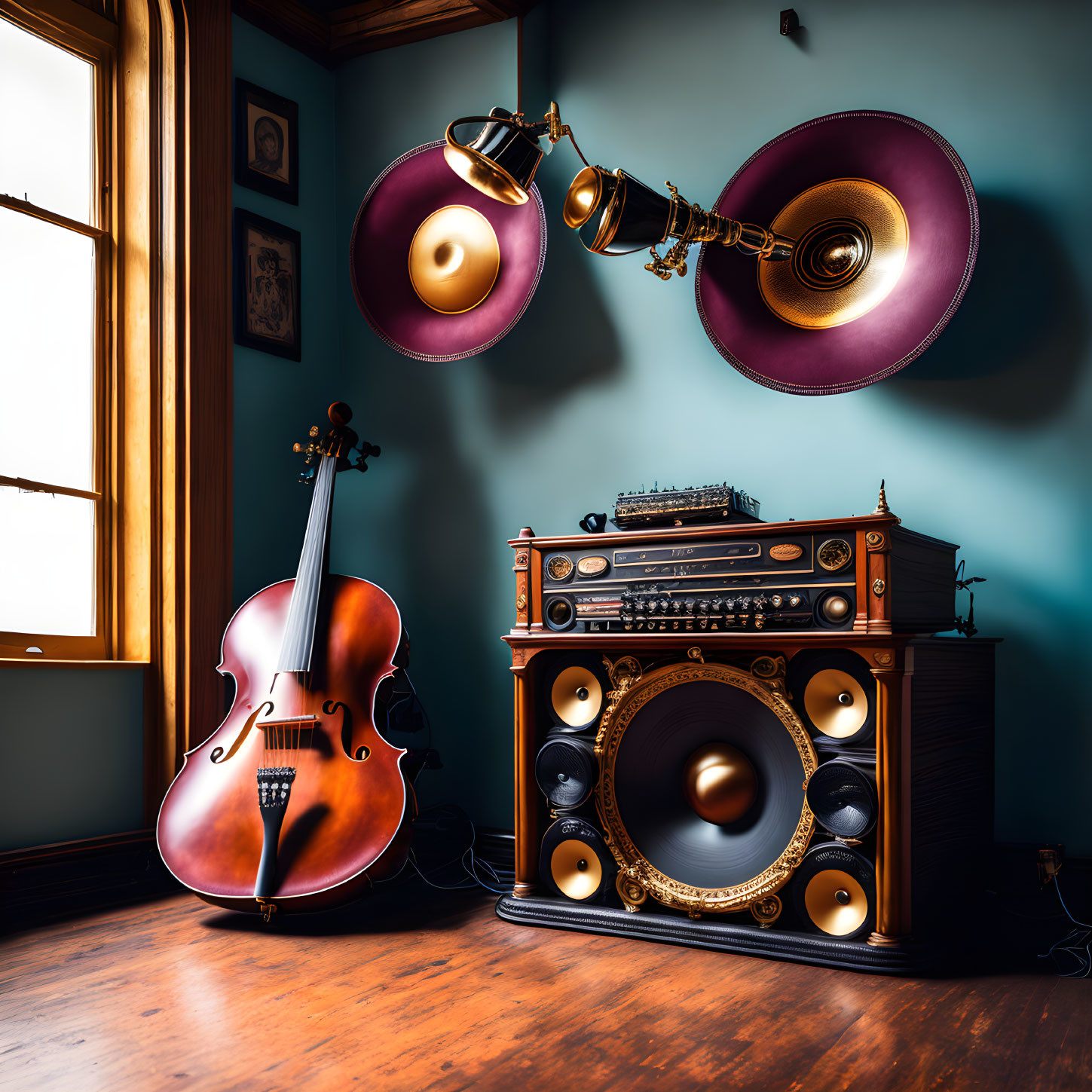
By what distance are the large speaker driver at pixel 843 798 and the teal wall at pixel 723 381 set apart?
551mm

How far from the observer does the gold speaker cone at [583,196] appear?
7.77ft

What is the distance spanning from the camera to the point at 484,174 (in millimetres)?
2580

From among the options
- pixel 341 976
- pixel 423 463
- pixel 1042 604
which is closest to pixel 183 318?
pixel 423 463

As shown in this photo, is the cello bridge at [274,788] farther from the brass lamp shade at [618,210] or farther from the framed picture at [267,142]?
the framed picture at [267,142]

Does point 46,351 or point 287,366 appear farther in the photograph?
point 287,366

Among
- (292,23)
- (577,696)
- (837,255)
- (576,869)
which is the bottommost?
Answer: (576,869)

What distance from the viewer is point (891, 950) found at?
192 cm

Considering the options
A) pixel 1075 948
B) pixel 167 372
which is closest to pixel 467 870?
pixel 1075 948

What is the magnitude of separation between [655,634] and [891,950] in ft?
2.56

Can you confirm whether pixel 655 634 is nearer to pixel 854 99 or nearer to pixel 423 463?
pixel 423 463

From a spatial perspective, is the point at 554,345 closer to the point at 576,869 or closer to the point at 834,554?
the point at 834,554

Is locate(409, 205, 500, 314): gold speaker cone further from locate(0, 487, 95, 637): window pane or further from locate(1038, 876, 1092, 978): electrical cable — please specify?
locate(1038, 876, 1092, 978): electrical cable

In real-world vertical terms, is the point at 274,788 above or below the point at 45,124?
below

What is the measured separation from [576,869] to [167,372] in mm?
1750
